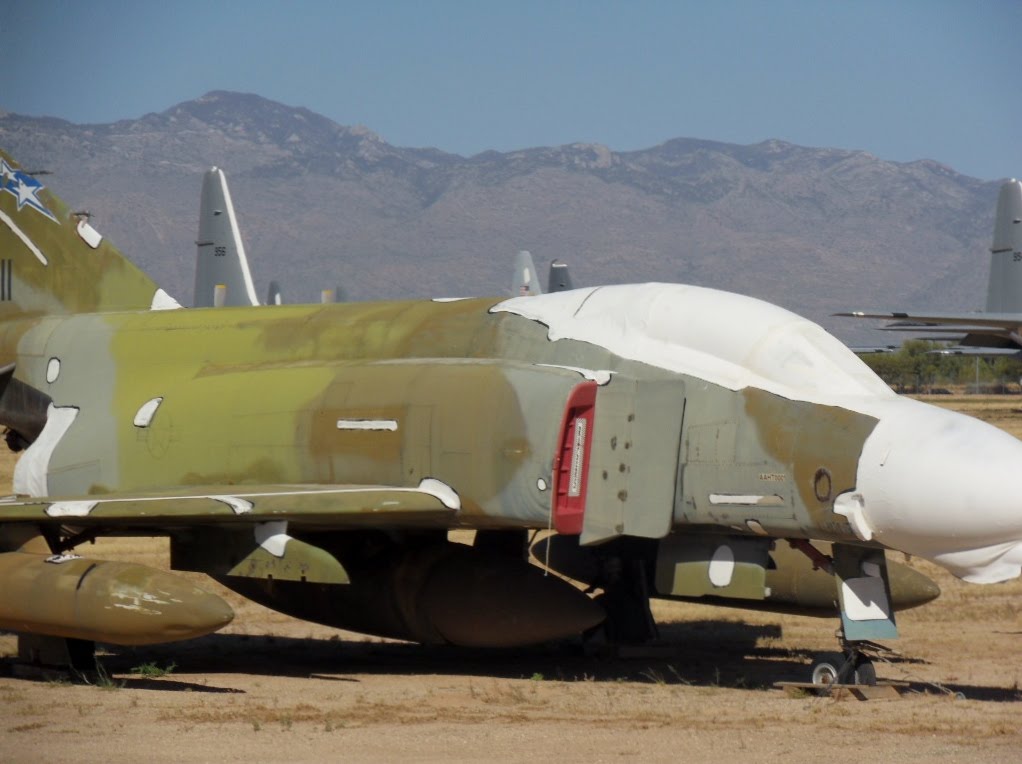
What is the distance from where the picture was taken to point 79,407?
14.3 m

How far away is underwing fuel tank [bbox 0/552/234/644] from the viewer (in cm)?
1041

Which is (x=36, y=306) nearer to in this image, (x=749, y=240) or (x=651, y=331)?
(x=651, y=331)

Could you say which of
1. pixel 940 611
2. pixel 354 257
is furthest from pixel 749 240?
pixel 940 611

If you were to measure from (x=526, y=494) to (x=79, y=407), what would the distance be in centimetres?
546

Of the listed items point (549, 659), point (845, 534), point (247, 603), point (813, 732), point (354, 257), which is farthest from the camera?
point (354, 257)

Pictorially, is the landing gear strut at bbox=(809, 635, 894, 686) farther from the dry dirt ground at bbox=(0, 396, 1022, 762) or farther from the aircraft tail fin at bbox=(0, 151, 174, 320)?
the aircraft tail fin at bbox=(0, 151, 174, 320)

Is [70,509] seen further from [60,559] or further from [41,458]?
[41,458]

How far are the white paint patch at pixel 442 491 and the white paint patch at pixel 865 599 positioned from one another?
3003mm

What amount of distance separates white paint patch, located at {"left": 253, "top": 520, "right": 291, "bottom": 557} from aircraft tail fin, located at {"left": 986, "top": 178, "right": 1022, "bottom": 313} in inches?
1678

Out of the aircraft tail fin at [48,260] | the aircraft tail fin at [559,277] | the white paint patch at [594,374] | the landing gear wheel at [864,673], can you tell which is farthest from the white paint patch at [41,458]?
the aircraft tail fin at [559,277]

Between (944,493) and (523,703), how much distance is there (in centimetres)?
329

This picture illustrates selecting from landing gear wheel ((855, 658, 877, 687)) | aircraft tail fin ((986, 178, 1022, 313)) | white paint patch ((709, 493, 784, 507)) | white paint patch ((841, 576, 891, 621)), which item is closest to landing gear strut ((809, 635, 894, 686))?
landing gear wheel ((855, 658, 877, 687))

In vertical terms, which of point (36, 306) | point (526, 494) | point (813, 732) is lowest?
point (813, 732)

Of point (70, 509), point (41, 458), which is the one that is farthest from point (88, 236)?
point (70, 509)
